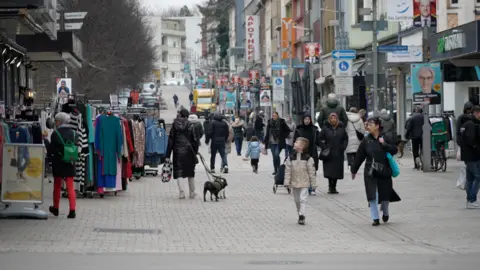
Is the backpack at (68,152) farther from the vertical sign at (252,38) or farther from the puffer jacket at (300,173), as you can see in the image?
the vertical sign at (252,38)

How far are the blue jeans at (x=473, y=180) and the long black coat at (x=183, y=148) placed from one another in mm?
5574

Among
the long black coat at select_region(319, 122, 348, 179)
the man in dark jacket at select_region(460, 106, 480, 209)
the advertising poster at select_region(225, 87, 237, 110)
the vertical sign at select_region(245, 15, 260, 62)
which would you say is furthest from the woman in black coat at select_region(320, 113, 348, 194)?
the vertical sign at select_region(245, 15, 260, 62)

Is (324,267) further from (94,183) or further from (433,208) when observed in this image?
(94,183)

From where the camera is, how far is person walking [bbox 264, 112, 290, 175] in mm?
26891

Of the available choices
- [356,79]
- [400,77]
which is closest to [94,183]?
[400,77]

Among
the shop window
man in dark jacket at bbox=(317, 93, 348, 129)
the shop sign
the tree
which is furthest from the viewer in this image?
the tree

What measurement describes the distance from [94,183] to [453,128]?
1441 centimetres

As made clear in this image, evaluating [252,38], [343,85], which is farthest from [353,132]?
[252,38]

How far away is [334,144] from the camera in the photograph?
2209 cm

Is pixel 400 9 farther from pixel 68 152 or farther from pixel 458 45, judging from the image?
pixel 68 152

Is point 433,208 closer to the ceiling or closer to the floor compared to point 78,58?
closer to the floor

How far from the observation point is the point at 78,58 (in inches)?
1252

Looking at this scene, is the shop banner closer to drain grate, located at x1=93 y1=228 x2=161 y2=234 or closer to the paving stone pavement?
the paving stone pavement

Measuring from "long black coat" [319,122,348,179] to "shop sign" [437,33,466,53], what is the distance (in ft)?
33.8
